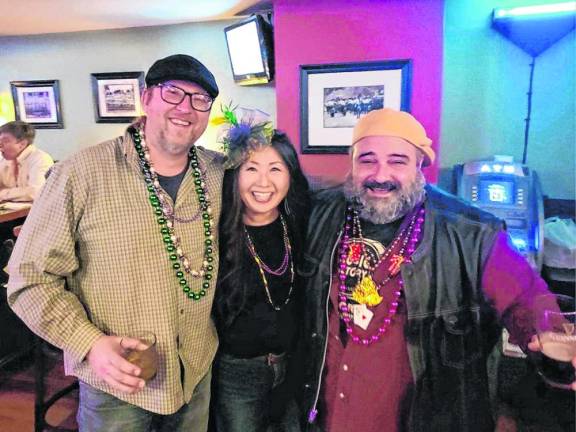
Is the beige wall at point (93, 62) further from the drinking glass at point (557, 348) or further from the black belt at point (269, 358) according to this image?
the drinking glass at point (557, 348)

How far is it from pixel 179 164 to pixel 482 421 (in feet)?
4.37

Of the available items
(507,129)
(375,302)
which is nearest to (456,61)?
(507,129)

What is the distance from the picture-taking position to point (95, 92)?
4.76 meters

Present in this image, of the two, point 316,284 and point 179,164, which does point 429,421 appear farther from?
point 179,164

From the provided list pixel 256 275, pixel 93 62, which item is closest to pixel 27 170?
pixel 93 62

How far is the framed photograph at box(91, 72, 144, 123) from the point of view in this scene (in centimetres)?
461

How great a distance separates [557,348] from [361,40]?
263 centimetres

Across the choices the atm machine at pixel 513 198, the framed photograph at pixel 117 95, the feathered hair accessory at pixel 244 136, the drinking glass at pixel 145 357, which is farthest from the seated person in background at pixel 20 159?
the atm machine at pixel 513 198

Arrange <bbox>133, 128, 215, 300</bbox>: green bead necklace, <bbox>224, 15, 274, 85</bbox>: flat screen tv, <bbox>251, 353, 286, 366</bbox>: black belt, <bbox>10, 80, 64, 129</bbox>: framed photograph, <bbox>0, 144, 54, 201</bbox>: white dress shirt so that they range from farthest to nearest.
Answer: <bbox>10, 80, 64, 129</bbox>: framed photograph < <bbox>0, 144, 54, 201</bbox>: white dress shirt < <bbox>224, 15, 274, 85</bbox>: flat screen tv < <bbox>251, 353, 286, 366</bbox>: black belt < <bbox>133, 128, 215, 300</bbox>: green bead necklace

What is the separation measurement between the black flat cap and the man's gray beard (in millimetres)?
641

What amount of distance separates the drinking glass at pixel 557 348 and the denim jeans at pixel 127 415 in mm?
1048

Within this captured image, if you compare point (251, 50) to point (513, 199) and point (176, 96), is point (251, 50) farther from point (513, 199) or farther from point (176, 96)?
point (176, 96)

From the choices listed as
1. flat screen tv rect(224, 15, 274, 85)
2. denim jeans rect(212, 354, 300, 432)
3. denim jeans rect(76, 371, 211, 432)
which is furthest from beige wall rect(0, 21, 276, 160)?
denim jeans rect(76, 371, 211, 432)

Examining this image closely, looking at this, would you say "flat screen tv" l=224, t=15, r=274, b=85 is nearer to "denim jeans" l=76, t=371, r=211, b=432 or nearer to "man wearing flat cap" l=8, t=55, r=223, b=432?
"man wearing flat cap" l=8, t=55, r=223, b=432
